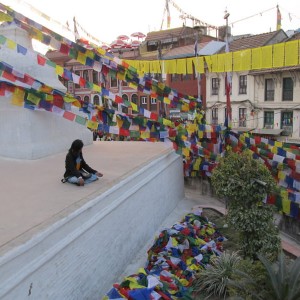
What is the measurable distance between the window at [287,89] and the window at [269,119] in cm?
134

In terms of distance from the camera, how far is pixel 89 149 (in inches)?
396

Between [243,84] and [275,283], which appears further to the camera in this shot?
[243,84]

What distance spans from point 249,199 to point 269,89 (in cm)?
1876

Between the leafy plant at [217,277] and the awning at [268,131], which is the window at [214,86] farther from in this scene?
the leafy plant at [217,277]

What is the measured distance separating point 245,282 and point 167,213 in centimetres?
446

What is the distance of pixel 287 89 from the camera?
2191cm

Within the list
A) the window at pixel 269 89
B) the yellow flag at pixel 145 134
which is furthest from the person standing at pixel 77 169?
the window at pixel 269 89

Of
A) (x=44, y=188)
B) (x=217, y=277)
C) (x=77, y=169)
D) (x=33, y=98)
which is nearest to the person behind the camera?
(x=217, y=277)

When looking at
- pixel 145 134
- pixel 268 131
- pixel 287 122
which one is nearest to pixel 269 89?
pixel 287 122

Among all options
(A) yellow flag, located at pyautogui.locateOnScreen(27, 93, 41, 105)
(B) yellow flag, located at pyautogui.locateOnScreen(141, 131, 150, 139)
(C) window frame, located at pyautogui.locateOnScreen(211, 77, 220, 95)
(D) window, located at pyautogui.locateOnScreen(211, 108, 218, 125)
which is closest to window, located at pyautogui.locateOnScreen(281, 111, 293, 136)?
(D) window, located at pyautogui.locateOnScreen(211, 108, 218, 125)

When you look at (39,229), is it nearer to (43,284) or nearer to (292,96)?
(43,284)

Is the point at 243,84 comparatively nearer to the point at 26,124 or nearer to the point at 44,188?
the point at 26,124

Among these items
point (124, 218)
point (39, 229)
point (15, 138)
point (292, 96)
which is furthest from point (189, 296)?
point (292, 96)

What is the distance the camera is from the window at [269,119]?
75.1 feet
